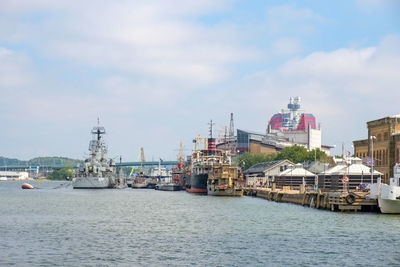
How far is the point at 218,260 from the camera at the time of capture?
44.1 meters

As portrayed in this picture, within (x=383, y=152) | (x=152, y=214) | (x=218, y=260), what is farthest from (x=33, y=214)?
(x=383, y=152)

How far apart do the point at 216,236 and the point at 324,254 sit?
13998 millimetres

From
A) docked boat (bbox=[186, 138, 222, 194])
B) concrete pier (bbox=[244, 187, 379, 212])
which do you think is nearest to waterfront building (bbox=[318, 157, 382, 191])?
concrete pier (bbox=[244, 187, 379, 212])

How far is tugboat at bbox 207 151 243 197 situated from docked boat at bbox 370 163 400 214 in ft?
211

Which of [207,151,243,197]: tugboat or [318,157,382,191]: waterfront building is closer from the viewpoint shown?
[318,157,382,191]: waterfront building

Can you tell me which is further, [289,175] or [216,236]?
[289,175]

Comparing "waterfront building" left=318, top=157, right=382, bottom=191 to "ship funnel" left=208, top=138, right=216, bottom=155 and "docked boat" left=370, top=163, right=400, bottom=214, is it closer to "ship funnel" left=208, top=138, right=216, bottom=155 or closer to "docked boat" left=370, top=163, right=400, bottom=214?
"docked boat" left=370, top=163, right=400, bottom=214

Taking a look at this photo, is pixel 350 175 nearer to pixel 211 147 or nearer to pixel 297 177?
pixel 297 177

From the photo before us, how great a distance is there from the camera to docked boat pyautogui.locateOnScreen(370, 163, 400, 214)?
238 feet

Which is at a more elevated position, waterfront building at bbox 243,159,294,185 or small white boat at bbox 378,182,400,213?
waterfront building at bbox 243,159,294,185

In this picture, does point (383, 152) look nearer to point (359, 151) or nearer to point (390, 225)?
point (359, 151)

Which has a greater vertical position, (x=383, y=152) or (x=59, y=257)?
(x=383, y=152)

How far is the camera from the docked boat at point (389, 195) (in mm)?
72519

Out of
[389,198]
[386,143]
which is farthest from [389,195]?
[386,143]
